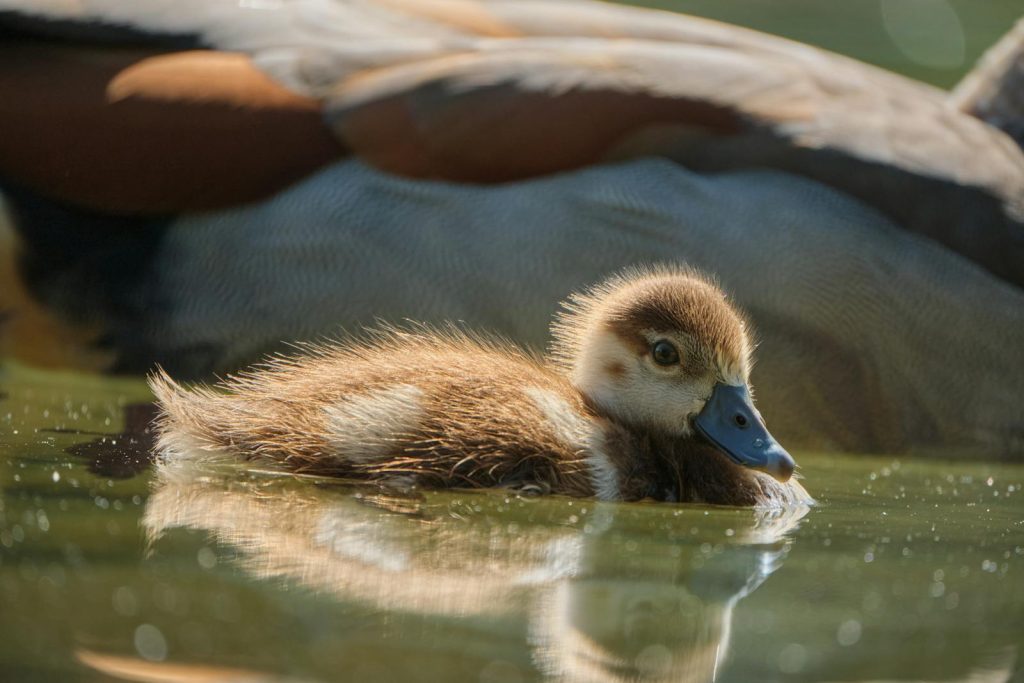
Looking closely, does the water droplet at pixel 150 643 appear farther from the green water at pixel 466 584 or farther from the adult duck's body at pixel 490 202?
the adult duck's body at pixel 490 202

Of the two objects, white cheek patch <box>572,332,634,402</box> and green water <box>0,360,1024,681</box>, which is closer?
green water <box>0,360,1024,681</box>

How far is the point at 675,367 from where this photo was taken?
3.44 metres

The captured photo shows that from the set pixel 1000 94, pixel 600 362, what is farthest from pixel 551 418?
pixel 1000 94

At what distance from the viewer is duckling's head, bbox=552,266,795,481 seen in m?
3.38

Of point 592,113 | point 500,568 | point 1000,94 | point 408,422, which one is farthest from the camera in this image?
point 1000,94

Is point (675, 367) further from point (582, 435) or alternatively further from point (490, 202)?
point (490, 202)

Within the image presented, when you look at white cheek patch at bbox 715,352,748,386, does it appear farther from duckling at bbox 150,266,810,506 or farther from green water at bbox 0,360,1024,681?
green water at bbox 0,360,1024,681

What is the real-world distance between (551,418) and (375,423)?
35 cm

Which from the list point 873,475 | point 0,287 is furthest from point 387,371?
point 0,287

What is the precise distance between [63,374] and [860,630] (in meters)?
2.95

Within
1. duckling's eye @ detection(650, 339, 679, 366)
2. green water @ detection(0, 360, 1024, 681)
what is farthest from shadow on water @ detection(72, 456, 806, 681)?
duckling's eye @ detection(650, 339, 679, 366)

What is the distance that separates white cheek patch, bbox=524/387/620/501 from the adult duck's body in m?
1.05

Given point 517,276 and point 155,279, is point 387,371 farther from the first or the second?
point 155,279

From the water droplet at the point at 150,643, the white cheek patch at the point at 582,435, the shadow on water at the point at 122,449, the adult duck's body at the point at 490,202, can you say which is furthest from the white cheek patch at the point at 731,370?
the water droplet at the point at 150,643
